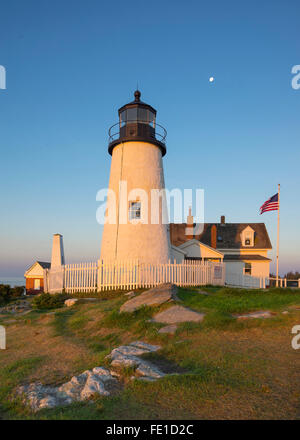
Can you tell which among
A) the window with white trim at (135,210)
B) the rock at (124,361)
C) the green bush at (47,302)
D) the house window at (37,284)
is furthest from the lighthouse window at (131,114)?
the house window at (37,284)

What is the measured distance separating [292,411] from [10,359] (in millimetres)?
6960

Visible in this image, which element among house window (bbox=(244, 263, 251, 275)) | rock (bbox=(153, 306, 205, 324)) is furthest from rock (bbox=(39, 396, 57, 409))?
house window (bbox=(244, 263, 251, 275))

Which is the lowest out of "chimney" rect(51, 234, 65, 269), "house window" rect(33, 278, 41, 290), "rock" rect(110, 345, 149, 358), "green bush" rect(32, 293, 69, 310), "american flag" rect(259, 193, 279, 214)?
"house window" rect(33, 278, 41, 290)

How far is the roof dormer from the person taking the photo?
32781 mm

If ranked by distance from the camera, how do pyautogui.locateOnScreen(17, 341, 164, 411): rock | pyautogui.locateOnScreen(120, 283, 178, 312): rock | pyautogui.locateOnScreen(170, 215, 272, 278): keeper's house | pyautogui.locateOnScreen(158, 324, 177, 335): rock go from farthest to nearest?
pyautogui.locateOnScreen(170, 215, 272, 278): keeper's house → pyautogui.locateOnScreen(120, 283, 178, 312): rock → pyautogui.locateOnScreen(158, 324, 177, 335): rock → pyautogui.locateOnScreen(17, 341, 164, 411): rock

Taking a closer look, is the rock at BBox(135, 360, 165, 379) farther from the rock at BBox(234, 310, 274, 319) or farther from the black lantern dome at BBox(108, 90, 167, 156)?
the black lantern dome at BBox(108, 90, 167, 156)

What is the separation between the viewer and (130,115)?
66.8 ft

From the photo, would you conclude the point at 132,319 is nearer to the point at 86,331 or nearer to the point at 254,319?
the point at 86,331

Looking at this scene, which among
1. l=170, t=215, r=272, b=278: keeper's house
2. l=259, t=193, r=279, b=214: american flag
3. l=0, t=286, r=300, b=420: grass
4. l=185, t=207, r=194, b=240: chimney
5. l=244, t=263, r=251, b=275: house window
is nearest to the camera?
l=0, t=286, r=300, b=420: grass

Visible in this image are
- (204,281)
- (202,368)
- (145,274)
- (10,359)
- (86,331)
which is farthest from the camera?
(204,281)

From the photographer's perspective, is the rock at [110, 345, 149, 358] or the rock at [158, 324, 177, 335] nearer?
the rock at [110, 345, 149, 358]

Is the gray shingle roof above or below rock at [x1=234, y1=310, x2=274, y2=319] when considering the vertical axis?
above

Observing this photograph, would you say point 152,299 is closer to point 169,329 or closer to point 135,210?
point 169,329
